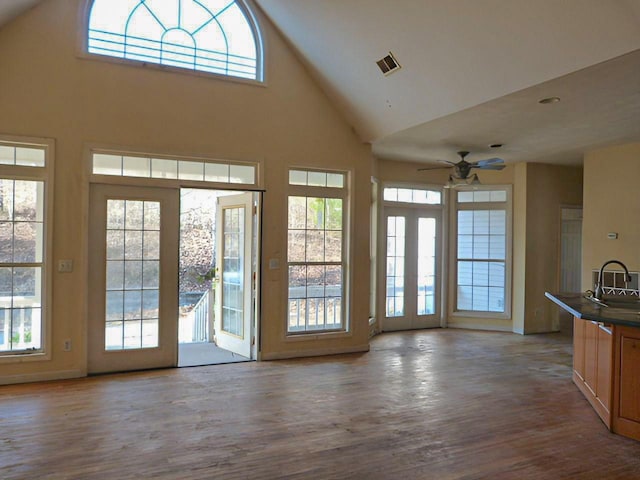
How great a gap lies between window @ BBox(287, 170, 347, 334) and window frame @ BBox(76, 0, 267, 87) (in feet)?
4.06

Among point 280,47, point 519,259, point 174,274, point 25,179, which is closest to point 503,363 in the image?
point 519,259

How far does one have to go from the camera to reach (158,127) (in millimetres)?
5047

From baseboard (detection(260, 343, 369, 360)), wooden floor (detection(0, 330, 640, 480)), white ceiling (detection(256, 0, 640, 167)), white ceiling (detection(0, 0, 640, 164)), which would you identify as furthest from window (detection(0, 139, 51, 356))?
white ceiling (detection(256, 0, 640, 167))

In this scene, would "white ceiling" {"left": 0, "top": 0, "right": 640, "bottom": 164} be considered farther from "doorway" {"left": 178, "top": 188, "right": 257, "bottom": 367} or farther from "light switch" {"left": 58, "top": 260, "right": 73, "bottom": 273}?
"light switch" {"left": 58, "top": 260, "right": 73, "bottom": 273}

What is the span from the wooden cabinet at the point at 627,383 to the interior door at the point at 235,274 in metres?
3.69

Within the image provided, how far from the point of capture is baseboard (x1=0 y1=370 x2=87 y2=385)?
4.53 meters

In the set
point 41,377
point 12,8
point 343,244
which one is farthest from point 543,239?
point 12,8

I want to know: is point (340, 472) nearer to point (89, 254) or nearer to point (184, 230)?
point (89, 254)

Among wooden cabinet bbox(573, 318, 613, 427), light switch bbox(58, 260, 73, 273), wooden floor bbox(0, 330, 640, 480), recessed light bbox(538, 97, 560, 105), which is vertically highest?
recessed light bbox(538, 97, 560, 105)

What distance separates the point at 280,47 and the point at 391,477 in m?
4.73

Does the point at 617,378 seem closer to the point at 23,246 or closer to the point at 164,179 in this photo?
the point at 164,179

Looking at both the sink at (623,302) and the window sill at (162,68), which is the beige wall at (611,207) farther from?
the window sill at (162,68)

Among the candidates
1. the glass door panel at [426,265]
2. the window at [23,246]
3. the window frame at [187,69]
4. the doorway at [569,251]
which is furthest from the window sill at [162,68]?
the doorway at [569,251]

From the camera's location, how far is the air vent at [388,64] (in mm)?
4671
